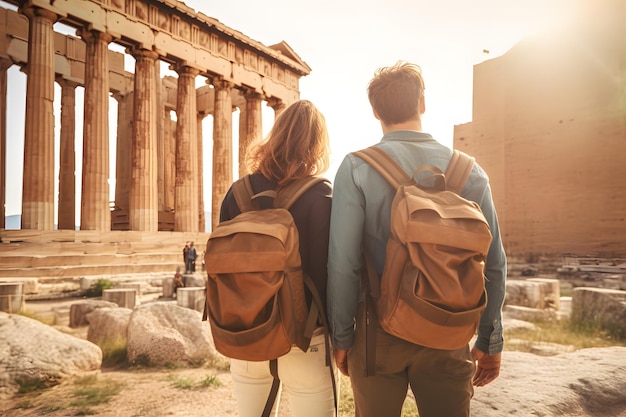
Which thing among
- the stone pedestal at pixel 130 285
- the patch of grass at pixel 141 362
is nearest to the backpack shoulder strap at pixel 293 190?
the patch of grass at pixel 141 362

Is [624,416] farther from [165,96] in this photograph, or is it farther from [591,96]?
[165,96]

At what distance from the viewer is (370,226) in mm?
1773

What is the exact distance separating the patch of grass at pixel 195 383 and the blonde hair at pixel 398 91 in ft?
12.3

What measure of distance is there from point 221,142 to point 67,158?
733 centimetres

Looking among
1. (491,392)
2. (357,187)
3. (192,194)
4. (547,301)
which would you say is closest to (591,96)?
(547,301)

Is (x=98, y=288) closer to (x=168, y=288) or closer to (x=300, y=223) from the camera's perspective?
(x=168, y=288)

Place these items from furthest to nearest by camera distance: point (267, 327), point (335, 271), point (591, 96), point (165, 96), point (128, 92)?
1. point (165, 96)
2. point (128, 92)
3. point (591, 96)
4. point (335, 271)
5. point (267, 327)

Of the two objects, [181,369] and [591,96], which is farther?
[591,96]

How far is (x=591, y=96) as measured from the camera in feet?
63.1

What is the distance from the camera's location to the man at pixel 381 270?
1.54 m

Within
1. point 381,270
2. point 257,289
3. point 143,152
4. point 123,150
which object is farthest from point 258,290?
point 123,150

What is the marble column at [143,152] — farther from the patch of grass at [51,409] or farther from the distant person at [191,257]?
the patch of grass at [51,409]

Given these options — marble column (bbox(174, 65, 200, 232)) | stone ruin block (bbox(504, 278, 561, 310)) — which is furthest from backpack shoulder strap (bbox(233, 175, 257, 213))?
marble column (bbox(174, 65, 200, 232))

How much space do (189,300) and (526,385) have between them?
6.93 meters
